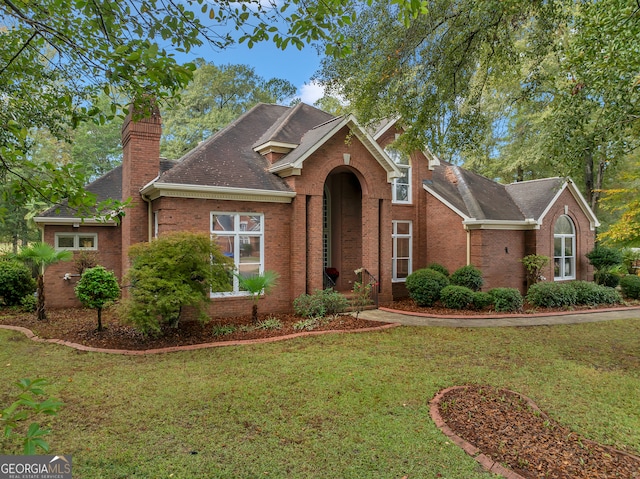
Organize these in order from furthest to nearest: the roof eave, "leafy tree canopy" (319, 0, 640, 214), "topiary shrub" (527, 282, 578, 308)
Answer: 1. "topiary shrub" (527, 282, 578, 308)
2. the roof eave
3. "leafy tree canopy" (319, 0, 640, 214)

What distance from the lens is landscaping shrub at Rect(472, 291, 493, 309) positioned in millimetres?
13469

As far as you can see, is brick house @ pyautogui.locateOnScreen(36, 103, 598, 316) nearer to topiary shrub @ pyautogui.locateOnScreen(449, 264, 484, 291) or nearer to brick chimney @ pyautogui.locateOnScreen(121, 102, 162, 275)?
brick chimney @ pyautogui.locateOnScreen(121, 102, 162, 275)

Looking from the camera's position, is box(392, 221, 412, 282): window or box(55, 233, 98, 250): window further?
box(392, 221, 412, 282): window

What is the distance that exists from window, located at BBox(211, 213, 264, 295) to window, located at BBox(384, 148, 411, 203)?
282 inches

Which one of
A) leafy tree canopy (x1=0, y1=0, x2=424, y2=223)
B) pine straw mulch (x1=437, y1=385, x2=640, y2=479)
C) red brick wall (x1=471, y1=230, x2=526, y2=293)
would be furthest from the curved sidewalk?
leafy tree canopy (x1=0, y1=0, x2=424, y2=223)

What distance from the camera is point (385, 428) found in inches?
189

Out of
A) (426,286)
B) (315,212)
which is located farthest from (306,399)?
(426,286)

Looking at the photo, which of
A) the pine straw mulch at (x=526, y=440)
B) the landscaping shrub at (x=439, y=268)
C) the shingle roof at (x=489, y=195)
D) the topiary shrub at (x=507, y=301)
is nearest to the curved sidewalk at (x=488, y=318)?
the topiary shrub at (x=507, y=301)

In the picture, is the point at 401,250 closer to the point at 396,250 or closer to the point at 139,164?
the point at 396,250

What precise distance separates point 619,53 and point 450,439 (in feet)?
23.0

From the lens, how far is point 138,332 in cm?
973

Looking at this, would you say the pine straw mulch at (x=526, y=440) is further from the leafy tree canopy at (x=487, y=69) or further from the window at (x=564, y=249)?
the window at (x=564, y=249)

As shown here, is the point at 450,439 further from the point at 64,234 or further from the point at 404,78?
the point at 64,234

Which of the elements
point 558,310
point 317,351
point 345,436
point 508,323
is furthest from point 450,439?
point 558,310
